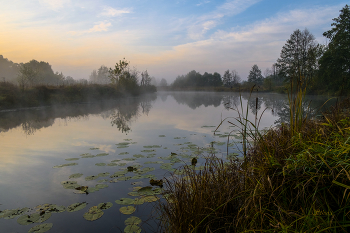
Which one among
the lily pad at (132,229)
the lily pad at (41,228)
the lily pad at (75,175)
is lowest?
the lily pad at (132,229)

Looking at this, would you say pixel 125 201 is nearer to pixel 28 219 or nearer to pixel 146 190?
pixel 146 190

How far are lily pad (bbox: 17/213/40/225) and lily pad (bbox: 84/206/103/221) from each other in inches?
24.7

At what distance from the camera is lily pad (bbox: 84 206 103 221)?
2908mm

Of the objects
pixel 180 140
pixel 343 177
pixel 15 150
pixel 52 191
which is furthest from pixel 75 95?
pixel 343 177

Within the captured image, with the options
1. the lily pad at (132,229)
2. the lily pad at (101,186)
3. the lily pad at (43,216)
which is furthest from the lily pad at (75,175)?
the lily pad at (132,229)

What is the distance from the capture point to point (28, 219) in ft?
9.25

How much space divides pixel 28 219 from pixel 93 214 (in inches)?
31.8

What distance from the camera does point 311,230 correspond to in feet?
4.86

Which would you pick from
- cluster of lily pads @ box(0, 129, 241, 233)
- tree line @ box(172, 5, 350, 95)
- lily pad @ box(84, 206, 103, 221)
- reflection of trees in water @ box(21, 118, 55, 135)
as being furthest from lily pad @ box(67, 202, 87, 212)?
tree line @ box(172, 5, 350, 95)

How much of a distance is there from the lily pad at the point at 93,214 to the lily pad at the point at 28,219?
627 mm

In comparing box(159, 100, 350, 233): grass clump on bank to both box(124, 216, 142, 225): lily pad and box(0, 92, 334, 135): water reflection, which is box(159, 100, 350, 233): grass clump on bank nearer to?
box(124, 216, 142, 225): lily pad

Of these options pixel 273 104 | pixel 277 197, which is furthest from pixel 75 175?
pixel 273 104

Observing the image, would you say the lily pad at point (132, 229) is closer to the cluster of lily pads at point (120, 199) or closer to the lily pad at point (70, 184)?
the cluster of lily pads at point (120, 199)

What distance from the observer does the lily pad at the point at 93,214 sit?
2.91 metres
